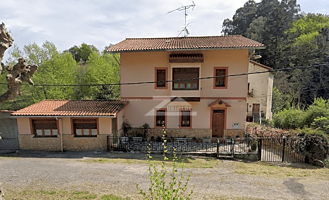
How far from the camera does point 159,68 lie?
12.9 metres

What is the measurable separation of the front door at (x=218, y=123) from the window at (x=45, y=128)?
11483 millimetres

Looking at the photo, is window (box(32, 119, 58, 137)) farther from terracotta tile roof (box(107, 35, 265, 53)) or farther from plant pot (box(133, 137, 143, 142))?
terracotta tile roof (box(107, 35, 265, 53))

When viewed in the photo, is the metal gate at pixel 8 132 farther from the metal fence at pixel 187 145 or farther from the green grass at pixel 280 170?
the green grass at pixel 280 170

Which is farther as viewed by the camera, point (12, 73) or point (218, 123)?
point (218, 123)

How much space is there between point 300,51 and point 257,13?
18.7 m

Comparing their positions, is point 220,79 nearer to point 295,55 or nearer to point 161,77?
point 161,77

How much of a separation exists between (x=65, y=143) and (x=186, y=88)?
370 inches

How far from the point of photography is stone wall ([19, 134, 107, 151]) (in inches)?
432

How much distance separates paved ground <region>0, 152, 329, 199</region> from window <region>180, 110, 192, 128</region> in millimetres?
4553

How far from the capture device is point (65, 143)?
11062 mm

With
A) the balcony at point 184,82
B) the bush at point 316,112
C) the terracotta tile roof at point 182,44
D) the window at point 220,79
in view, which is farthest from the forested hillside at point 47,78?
the bush at point 316,112

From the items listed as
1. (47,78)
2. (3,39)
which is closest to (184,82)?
(3,39)

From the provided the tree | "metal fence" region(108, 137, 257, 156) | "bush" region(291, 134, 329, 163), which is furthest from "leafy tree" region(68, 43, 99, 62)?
"bush" region(291, 134, 329, 163)

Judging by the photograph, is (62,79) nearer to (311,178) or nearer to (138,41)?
(138,41)
